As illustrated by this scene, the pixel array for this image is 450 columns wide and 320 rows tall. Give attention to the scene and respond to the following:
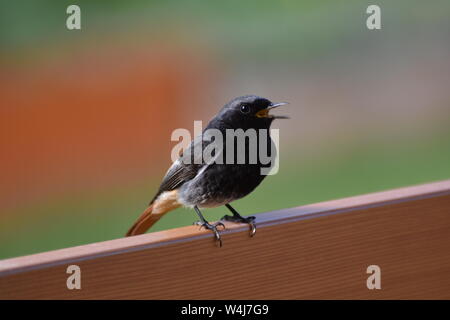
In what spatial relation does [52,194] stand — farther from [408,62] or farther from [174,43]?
[408,62]

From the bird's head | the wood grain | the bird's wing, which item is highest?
the bird's head

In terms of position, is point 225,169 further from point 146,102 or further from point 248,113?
point 146,102

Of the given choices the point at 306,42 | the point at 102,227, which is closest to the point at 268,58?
the point at 306,42

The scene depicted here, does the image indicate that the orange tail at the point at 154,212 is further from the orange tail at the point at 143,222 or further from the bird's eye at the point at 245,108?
the bird's eye at the point at 245,108

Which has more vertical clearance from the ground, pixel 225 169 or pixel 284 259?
pixel 225 169

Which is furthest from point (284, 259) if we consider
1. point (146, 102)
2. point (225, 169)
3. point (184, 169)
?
point (146, 102)

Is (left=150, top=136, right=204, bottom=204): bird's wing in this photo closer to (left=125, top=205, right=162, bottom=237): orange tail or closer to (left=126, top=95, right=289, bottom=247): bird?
(left=126, top=95, right=289, bottom=247): bird

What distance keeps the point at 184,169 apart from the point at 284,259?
648 millimetres

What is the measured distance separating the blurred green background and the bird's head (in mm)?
1289

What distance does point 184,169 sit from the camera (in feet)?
7.27

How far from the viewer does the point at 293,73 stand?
4516 millimetres

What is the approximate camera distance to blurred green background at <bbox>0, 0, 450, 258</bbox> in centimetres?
340

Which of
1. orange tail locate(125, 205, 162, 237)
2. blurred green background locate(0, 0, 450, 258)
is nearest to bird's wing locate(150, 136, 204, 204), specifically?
orange tail locate(125, 205, 162, 237)

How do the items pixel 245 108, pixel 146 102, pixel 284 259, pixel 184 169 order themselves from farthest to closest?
pixel 146 102 < pixel 184 169 < pixel 245 108 < pixel 284 259
